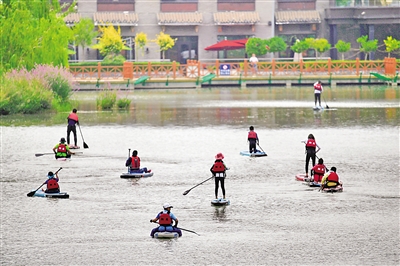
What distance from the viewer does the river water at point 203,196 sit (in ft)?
57.0

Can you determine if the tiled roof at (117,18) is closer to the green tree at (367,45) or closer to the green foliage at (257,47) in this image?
the green foliage at (257,47)

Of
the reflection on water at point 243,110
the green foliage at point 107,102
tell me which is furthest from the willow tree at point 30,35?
the green foliage at point 107,102

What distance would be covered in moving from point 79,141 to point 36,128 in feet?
19.7

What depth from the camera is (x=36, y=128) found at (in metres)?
40.8

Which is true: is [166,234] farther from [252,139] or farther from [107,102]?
[107,102]

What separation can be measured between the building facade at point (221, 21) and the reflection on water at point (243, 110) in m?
21.2

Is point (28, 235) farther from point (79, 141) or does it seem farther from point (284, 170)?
point (79, 141)

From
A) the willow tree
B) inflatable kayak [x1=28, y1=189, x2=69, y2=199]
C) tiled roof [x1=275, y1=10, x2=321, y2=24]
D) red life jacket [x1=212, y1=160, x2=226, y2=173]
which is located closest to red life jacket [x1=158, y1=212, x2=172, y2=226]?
red life jacket [x1=212, y1=160, x2=226, y2=173]

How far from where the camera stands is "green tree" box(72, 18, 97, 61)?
262ft

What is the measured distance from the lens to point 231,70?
77.9 metres

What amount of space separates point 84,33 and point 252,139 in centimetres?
5365

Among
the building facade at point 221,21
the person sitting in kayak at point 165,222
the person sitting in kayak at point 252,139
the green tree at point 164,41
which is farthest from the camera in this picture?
the building facade at point 221,21

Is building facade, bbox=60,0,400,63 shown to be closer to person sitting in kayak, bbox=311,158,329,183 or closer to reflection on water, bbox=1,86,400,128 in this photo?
reflection on water, bbox=1,86,400,128

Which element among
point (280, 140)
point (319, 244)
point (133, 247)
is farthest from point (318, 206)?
point (280, 140)
